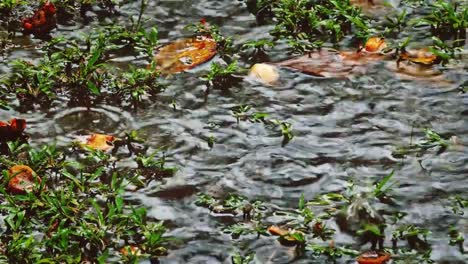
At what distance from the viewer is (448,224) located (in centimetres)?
255

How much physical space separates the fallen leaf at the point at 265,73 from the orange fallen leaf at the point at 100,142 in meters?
0.78

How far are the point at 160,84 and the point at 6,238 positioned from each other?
3.60 ft

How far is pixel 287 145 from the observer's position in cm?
296

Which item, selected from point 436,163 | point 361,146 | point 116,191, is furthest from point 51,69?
point 436,163

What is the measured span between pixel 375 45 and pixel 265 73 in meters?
0.60

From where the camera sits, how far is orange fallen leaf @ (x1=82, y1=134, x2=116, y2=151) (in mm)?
2959

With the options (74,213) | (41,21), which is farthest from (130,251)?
(41,21)

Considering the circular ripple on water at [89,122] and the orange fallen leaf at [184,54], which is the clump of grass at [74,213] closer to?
the circular ripple on water at [89,122]

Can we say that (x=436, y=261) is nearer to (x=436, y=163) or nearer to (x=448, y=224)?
(x=448, y=224)

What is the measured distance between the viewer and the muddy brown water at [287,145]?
2.59 meters

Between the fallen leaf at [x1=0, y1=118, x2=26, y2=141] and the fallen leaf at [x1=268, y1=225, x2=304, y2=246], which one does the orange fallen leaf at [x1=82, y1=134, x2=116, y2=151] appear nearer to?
the fallen leaf at [x1=0, y1=118, x2=26, y2=141]

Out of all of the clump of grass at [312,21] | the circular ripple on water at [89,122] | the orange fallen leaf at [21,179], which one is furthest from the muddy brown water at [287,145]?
the orange fallen leaf at [21,179]

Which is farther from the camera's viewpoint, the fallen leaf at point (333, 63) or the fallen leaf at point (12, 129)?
the fallen leaf at point (333, 63)

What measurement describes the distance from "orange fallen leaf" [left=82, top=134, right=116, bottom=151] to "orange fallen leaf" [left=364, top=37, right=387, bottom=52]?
1.36m
